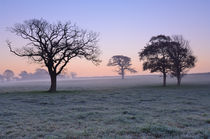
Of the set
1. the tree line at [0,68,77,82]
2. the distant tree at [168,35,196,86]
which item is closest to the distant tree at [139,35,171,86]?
the distant tree at [168,35,196,86]

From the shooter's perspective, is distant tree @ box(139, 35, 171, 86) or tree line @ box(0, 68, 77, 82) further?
tree line @ box(0, 68, 77, 82)

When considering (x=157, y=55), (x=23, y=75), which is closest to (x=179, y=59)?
(x=157, y=55)

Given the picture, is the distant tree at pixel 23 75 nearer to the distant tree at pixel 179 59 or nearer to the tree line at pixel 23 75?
the tree line at pixel 23 75

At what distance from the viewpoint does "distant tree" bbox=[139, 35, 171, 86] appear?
112 ft

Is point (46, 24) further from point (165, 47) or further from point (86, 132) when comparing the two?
point (165, 47)

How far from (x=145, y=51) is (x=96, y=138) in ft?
109

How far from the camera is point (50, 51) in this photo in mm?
24766

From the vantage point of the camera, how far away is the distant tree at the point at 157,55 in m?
34.2

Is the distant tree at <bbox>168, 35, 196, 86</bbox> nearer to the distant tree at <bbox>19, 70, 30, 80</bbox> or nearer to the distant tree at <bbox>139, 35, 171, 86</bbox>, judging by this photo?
the distant tree at <bbox>139, 35, 171, 86</bbox>

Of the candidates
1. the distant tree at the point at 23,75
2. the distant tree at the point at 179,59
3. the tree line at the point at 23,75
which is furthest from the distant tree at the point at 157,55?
the distant tree at the point at 23,75

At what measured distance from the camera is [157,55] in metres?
35.5

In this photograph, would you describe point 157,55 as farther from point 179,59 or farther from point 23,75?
point 23,75

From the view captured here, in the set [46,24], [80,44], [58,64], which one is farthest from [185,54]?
[46,24]

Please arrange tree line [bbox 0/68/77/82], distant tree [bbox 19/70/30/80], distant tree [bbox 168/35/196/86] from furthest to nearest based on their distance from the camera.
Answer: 1. distant tree [bbox 19/70/30/80]
2. tree line [bbox 0/68/77/82]
3. distant tree [bbox 168/35/196/86]
